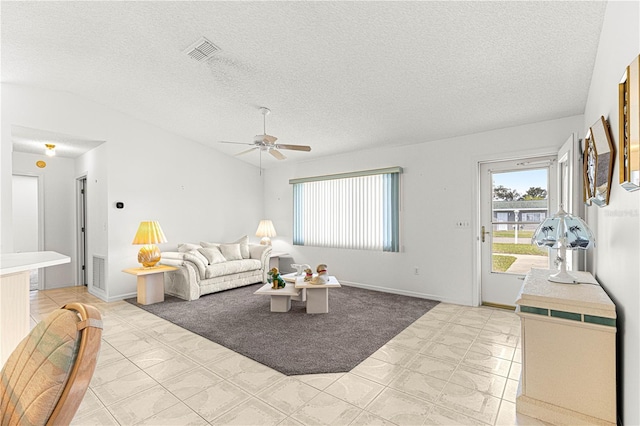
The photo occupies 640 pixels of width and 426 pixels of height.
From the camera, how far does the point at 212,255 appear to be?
5.13 metres

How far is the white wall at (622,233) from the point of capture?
1.40 meters

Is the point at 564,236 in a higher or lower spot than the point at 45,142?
lower

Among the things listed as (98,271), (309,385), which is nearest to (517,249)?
(309,385)

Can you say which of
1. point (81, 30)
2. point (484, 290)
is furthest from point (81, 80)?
point (484, 290)

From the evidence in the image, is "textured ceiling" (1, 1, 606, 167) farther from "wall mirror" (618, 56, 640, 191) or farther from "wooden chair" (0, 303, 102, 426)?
"wooden chair" (0, 303, 102, 426)

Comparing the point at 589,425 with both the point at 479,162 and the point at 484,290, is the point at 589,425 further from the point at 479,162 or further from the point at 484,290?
the point at 479,162

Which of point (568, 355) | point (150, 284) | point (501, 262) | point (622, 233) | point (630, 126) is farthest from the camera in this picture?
point (150, 284)

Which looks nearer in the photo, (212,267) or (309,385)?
(309,385)

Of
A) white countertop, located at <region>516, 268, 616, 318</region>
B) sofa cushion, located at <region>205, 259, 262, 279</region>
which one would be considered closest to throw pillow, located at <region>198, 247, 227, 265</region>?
sofa cushion, located at <region>205, 259, 262, 279</region>

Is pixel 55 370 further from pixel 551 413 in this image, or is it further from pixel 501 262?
pixel 501 262

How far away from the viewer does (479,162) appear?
13.9 ft

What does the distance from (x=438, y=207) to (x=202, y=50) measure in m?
3.64

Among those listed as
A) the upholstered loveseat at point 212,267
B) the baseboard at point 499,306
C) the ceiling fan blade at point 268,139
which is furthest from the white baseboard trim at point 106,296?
the baseboard at point 499,306

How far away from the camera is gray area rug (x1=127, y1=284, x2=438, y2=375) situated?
106 inches
